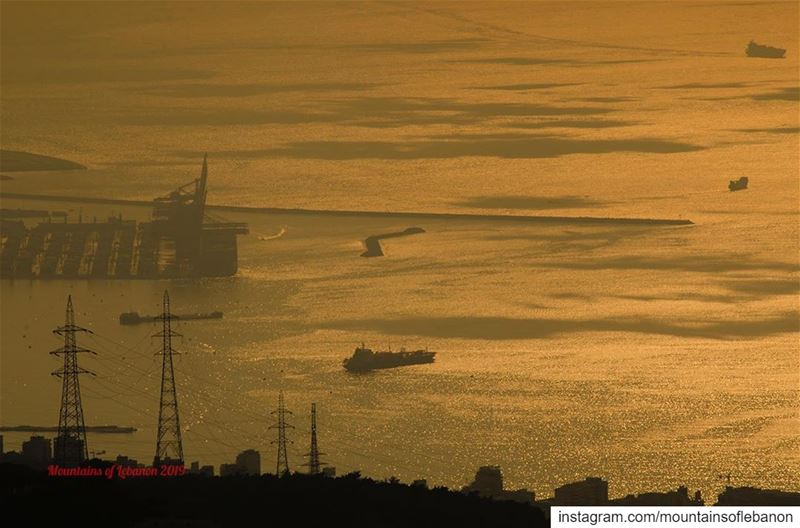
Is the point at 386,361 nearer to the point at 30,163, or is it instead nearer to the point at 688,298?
the point at 688,298

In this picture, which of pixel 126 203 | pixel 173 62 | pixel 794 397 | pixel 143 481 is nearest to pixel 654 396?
pixel 794 397

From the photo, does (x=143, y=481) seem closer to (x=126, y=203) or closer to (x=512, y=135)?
(x=126, y=203)

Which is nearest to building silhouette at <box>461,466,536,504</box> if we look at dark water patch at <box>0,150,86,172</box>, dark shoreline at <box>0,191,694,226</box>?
dark shoreline at <box>0,191,694,226</box>

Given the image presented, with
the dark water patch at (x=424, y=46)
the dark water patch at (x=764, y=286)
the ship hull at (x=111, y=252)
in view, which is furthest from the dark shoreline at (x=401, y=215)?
the dark water patch at (x=424, y=46)

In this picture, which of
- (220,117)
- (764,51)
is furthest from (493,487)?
(764,51)

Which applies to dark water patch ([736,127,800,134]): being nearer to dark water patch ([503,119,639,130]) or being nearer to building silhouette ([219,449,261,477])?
dark water patch ([503,119,639,130])

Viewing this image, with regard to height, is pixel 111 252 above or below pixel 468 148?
below

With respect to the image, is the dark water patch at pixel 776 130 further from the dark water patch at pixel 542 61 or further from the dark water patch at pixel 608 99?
the dark water patch at pixel 542 61
